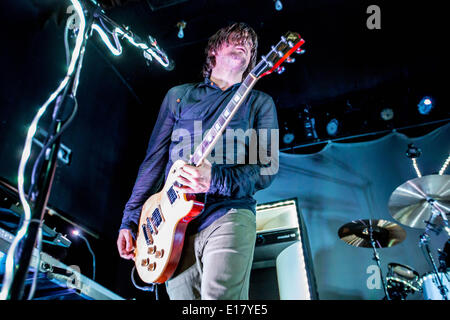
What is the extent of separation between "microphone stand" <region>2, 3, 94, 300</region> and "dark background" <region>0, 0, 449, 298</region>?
8.84ft

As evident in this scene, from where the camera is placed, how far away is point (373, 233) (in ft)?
13.3

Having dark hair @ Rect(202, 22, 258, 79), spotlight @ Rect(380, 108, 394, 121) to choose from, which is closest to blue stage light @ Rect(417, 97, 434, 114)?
spotlight @ Rect(380, 108, 394, 121)

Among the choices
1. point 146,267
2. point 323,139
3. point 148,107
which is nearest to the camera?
point 146,267

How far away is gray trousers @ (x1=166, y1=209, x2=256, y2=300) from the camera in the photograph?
131cm

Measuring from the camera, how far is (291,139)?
5.71m

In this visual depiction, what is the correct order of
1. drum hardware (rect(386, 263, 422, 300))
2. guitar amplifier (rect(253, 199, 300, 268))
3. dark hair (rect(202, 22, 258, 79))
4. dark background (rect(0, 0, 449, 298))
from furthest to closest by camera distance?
1. dark background (rect(0, 0, 449, 298))
2. drum hardware (rect(386, 263, 422, 300))
3. guitar amplifier (rect(253, 199, 300, 268))
4. dark hair (rect(202, 22, 258, 79))

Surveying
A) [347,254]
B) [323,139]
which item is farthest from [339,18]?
[347,254]

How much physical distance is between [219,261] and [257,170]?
472mm

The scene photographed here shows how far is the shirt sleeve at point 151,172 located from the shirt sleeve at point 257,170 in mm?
573

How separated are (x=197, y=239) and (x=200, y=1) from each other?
12.6ft

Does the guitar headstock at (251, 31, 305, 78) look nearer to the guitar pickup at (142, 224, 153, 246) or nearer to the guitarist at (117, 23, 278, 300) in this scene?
the guitarist at (117, 23, 278, 300)

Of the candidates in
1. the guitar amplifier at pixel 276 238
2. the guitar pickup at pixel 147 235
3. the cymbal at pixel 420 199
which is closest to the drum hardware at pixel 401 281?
the cymbal at pixel 420 199

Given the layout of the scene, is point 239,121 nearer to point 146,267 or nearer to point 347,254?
point 146,267

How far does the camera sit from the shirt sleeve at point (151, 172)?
2053 millimetres
